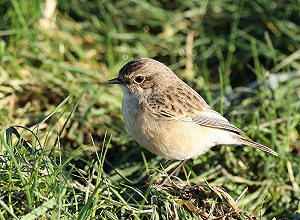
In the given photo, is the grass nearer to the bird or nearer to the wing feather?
the bird

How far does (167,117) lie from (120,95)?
2373mm

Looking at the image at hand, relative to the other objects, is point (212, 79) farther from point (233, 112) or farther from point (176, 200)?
point (176, 200)

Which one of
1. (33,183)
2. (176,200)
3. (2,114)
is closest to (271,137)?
(176,200)

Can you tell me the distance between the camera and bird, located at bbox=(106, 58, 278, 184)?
4973 mm

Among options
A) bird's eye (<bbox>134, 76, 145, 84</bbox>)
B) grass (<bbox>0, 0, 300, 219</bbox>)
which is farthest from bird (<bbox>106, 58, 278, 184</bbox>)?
grass (<bbox>0, 0, 300, 219</bbox>)

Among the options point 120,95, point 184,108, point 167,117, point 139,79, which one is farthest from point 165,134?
point 120,95

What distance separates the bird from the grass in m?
0.43

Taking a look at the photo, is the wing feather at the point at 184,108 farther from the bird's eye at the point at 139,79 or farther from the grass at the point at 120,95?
the grass at the point at 120,95

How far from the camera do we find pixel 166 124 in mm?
5102

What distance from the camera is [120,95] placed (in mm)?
7375

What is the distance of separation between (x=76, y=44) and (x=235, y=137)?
13.9 feet

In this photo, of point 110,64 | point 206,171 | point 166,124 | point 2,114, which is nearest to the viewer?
point 166,124

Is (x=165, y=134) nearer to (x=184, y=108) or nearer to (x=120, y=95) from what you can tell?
(x=184, y=108)

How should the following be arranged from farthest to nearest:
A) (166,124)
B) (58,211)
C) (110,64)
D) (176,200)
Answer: (110,64) → (166,124) → (176,200) → (58,211)
